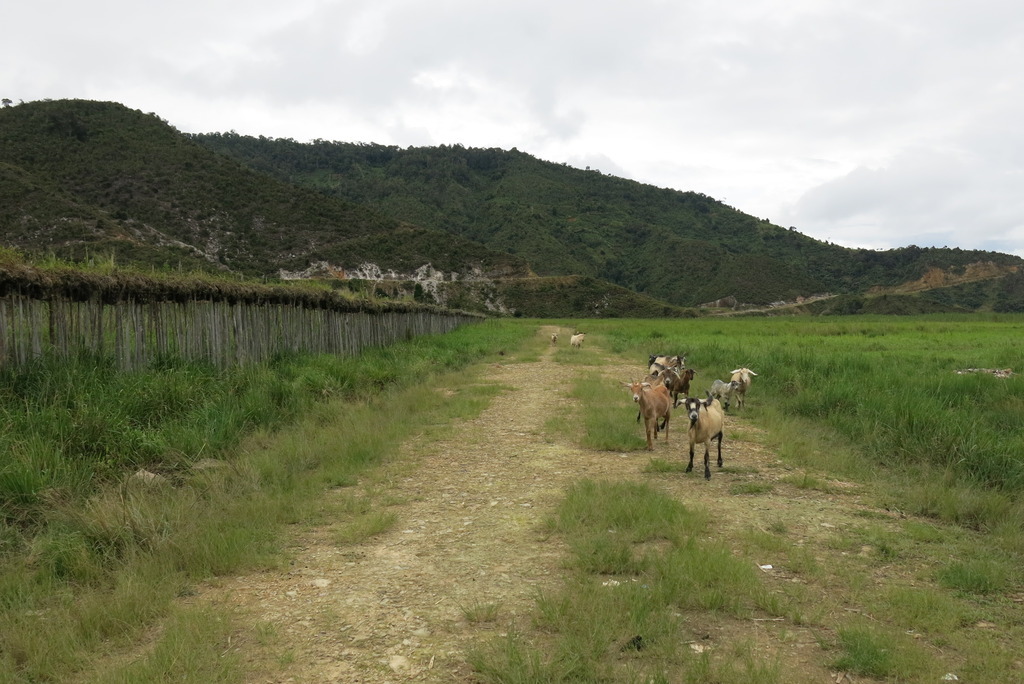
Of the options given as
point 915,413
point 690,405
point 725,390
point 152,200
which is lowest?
point 725,390

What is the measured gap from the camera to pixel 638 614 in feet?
12.4

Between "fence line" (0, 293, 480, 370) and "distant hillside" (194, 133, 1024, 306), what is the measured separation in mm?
96745

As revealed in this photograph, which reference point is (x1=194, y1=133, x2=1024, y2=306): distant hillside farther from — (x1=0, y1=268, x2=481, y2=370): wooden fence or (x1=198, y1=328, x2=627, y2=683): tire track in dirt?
(x1=198, y1=328, x2=627, y2=683): tire track in dirt

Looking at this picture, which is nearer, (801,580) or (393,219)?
(801,580)

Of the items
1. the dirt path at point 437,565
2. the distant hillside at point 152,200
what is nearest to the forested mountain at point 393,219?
the distant hillside at point 152,200

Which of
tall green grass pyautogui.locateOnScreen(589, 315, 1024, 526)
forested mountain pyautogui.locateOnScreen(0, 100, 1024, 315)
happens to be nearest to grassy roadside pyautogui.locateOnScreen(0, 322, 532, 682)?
tall green grass pyautogui.locateOnScreen(589, 315, 1024, 526)

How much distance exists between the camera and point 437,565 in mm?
4777

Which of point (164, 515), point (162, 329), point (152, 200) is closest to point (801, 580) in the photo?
point (164, 515)

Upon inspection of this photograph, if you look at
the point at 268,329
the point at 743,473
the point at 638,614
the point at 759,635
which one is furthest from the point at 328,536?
the point at 268,329

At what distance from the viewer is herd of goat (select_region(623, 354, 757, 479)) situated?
7.38 meters

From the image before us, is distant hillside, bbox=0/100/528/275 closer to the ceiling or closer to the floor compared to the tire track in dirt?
closer to the ceiling

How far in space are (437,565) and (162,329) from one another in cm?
715

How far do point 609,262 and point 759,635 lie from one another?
127 meters

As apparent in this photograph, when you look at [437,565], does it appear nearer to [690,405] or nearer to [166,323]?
[690,405]
